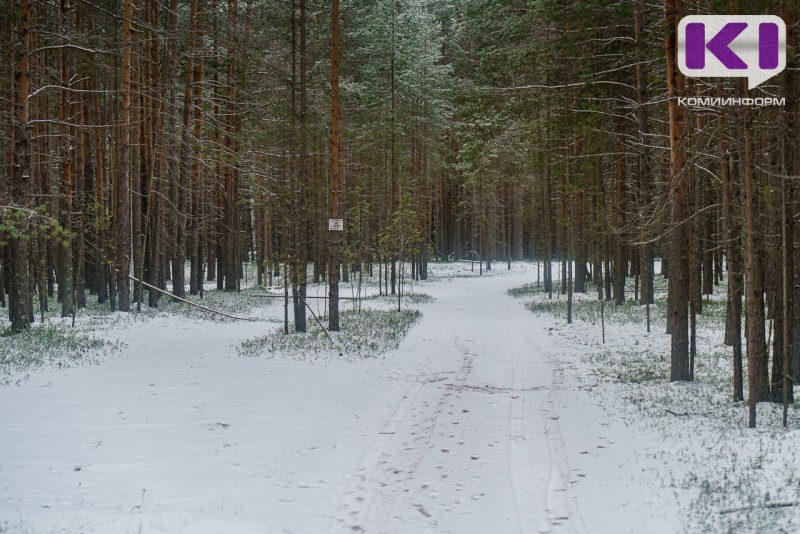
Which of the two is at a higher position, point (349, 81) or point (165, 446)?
point (349, 81)

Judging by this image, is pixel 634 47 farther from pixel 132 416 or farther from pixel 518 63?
pixel 132 416

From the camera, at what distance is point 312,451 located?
25.3 ft

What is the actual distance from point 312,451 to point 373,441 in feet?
2.96

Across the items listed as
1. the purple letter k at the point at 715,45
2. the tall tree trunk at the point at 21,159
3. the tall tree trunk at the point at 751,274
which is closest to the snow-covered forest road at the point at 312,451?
the tall tree trunk at the point at 751,274

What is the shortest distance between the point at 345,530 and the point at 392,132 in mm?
28038

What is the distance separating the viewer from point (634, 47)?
14898 millimetres

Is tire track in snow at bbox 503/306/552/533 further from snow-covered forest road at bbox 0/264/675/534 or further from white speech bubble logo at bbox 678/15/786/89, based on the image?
white speech bubble logo at bbox 678/15/786/89

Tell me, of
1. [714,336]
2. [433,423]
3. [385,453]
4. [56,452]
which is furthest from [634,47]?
[56,452]

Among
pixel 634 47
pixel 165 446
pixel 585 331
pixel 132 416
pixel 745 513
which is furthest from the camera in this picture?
pixel 585 331

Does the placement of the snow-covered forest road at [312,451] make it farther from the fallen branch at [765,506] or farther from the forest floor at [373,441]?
the fallen branch at [765,506]

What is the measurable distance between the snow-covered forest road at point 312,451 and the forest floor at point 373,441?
0.03 meters

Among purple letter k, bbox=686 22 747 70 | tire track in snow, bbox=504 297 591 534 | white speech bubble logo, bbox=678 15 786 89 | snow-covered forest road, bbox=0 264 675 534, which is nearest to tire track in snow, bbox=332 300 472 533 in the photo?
snow-covered forest road, bbox=0 264 675 534

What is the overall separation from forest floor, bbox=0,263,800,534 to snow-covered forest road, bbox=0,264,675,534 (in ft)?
0.10

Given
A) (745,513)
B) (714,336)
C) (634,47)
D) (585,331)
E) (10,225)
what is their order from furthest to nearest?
(585,331) → (714,336) → (634,47) → (10,225) → (745,513)
